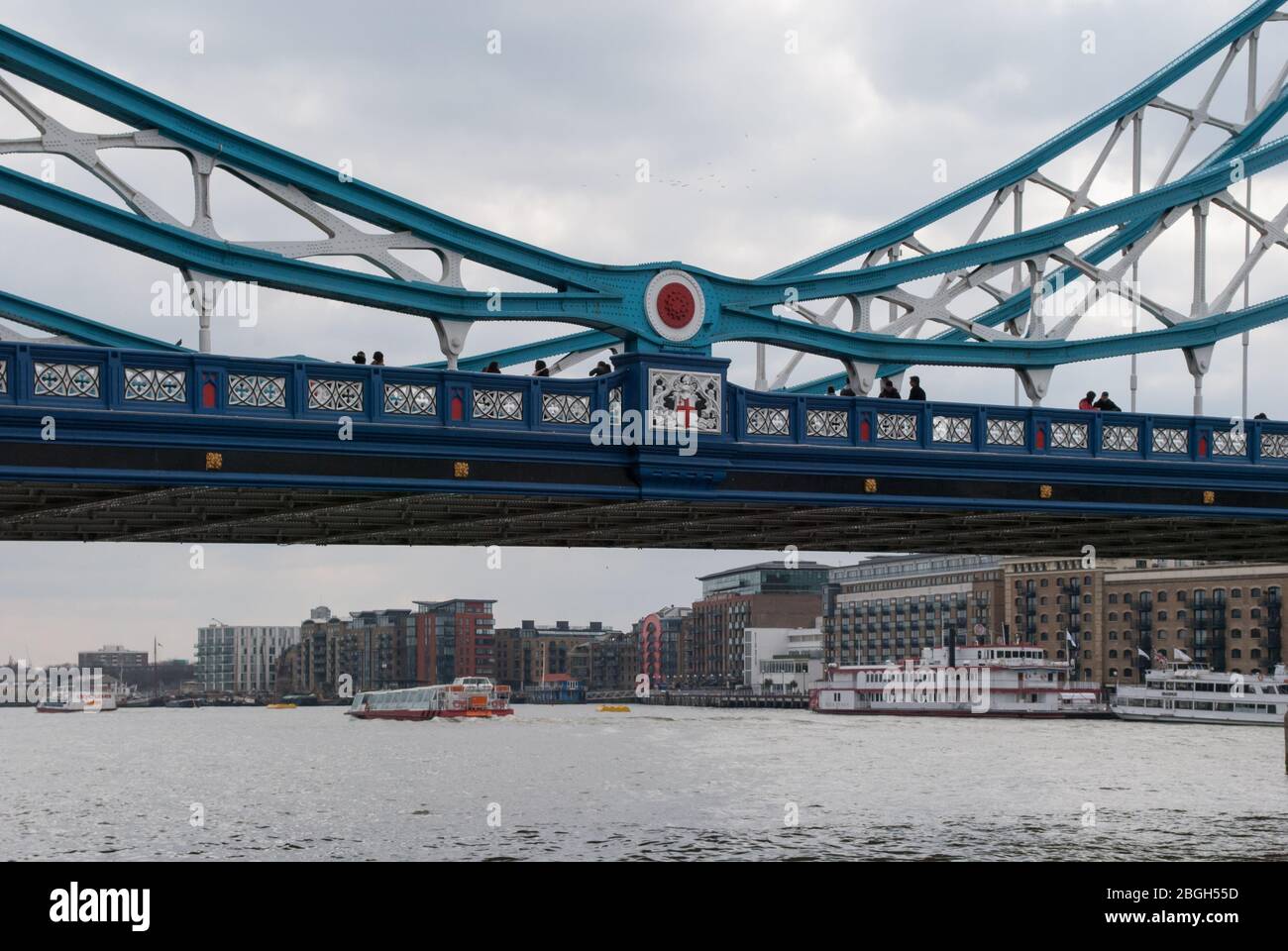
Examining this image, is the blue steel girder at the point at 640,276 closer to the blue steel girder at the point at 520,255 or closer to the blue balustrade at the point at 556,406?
the blue steel girder at the point at 520,255

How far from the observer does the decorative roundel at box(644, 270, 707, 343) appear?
111 ft

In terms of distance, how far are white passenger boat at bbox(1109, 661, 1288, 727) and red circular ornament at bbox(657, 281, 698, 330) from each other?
87164 millimetres

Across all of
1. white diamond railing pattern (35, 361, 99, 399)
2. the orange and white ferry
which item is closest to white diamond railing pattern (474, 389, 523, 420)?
white diamond railing pattern (35, 361, 99, 399)

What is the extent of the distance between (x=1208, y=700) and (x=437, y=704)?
65314 mm

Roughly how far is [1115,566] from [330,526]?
492 feet

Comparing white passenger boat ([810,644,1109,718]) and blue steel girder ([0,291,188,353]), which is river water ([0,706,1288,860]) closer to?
blue steel girder ([0,291,188,353])

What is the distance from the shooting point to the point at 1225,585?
16175 centimetres

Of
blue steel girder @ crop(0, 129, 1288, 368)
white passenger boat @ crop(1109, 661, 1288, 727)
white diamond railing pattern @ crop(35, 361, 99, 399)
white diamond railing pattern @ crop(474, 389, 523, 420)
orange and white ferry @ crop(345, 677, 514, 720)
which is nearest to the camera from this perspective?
white diamond railing pattern @ crop(35, 361, 99, 399)

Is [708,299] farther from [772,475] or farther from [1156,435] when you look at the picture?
[1156,435]

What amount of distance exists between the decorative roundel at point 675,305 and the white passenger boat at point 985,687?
106 m

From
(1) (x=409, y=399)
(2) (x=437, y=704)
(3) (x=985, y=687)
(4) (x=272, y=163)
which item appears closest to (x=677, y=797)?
(1) (x=409, y=399)

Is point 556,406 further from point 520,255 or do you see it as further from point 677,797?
point 677,797

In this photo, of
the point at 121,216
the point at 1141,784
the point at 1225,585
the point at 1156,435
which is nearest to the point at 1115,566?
the point at 1225,585
